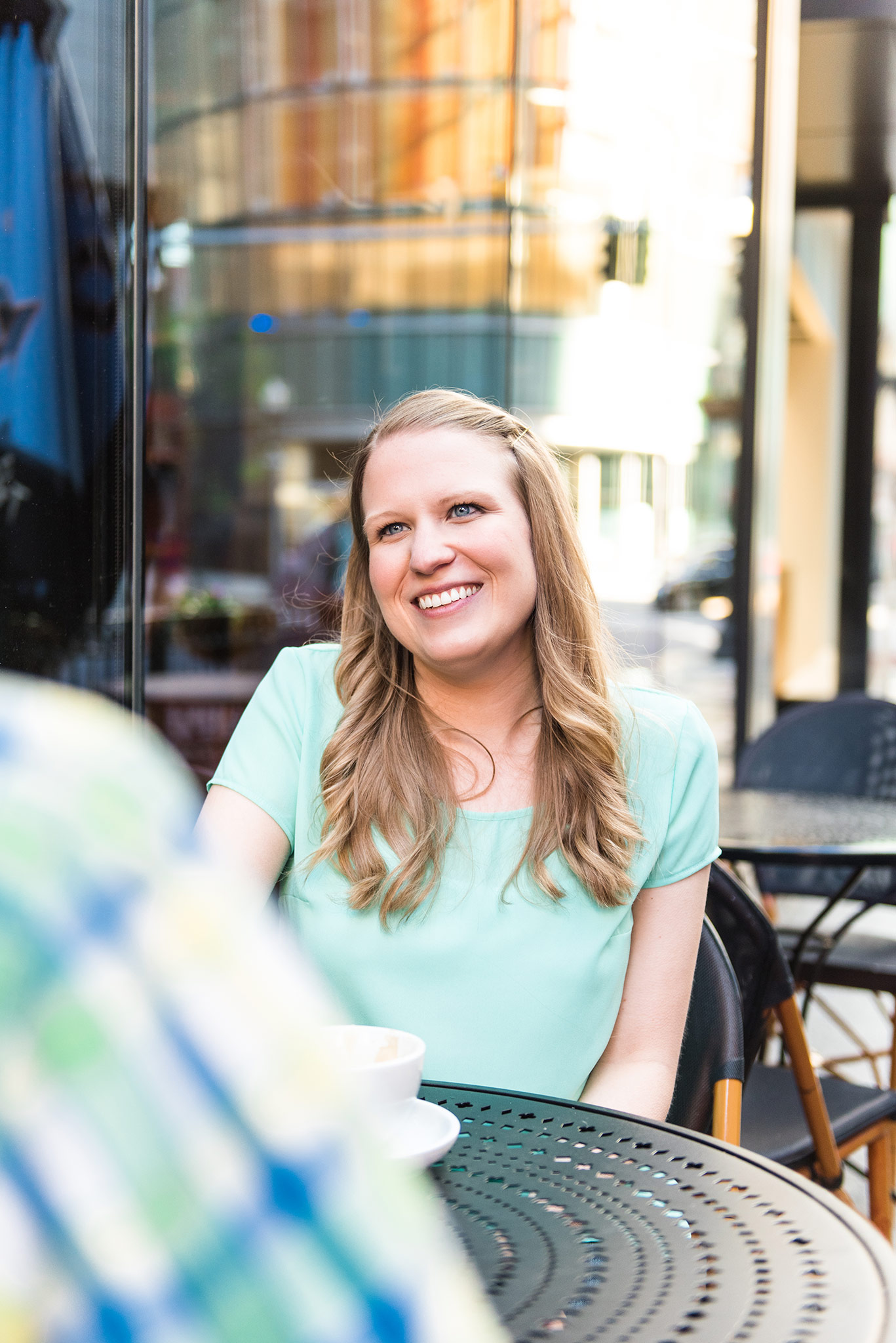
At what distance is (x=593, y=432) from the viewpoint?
6.30 meters

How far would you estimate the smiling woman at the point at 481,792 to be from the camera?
1.36 metres

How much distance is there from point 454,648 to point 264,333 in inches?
444

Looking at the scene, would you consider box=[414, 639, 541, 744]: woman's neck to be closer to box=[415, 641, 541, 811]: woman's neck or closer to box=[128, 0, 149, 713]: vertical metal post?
box=[415, 641, 541, 811]: woman's neck

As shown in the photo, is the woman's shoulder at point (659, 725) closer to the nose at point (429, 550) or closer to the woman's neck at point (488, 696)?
the woman's neck at point (488, 696)

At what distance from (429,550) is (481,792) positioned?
27 centimetres

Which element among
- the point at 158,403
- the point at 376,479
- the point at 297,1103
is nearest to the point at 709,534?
the point at 158,403

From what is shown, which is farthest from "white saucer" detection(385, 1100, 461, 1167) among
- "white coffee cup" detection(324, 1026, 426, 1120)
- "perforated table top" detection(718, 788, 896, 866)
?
"perforated table top" detection(718, 788, 896, 866)

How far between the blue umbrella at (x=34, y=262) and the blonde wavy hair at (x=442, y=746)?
963 mm

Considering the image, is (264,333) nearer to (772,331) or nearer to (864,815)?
(772,331)

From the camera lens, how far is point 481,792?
4.86 feet

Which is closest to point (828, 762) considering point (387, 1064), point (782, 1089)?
point (782, 1089)

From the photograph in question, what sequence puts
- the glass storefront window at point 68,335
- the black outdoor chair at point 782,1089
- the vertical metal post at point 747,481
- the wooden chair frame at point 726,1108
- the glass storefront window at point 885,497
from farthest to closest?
the glass storefront window at point 885,497, the vertical metal post at point 747,481, the glass storefront window at point 68,335, the black outdoor chair at point 782,1089, the wooden chair frame at point 726,1108

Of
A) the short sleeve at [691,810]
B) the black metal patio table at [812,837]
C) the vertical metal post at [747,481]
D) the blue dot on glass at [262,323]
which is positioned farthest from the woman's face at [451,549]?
the blue dot on glass at [262,323]

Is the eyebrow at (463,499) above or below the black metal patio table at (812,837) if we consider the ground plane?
above
